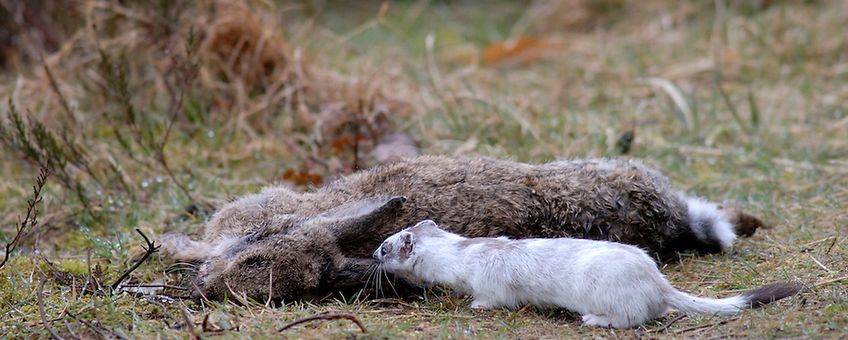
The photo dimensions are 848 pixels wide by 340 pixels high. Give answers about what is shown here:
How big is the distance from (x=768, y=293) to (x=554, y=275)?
749 millimetres

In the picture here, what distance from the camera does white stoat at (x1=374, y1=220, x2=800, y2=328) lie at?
3.29 meters

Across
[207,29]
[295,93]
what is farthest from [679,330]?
[207,29]

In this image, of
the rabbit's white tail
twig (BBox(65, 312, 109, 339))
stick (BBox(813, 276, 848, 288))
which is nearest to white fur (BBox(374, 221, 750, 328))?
stick (BBox(813, 276, 848, 288))

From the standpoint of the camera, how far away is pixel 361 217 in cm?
373

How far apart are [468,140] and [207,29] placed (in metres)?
1.98

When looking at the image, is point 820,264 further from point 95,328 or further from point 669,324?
point 95,328

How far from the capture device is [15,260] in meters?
4.31

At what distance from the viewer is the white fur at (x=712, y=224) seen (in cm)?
430

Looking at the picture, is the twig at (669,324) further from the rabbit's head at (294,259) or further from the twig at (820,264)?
the rabbit's head at (294,259)

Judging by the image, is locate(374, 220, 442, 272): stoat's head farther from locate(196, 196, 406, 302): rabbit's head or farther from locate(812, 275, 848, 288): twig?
locate(812, 275, 848, 288): twig

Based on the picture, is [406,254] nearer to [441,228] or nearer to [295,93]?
[441,228]

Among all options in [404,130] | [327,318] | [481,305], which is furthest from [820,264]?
[404,130]

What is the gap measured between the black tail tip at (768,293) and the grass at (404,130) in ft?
0.15

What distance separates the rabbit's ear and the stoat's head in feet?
0.35
